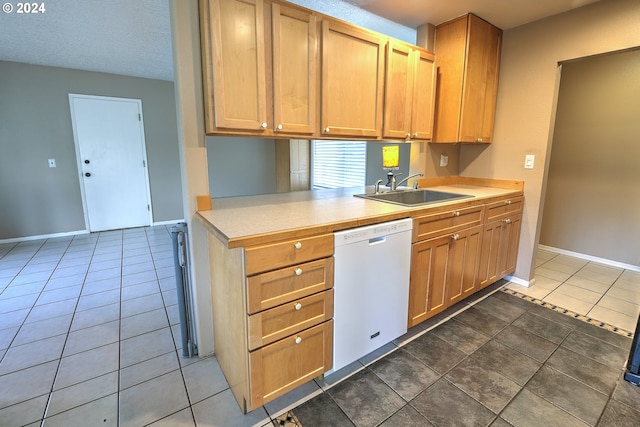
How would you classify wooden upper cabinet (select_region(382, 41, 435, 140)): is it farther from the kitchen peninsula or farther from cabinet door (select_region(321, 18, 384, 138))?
the kitchen peninsula

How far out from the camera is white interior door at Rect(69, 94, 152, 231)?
166 inches

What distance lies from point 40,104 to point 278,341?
15.7 ft

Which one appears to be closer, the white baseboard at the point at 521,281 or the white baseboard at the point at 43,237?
the white baseboard at the point at 521,281

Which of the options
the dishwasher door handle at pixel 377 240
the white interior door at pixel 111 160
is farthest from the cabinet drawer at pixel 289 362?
the white interior door at pixel 111 160

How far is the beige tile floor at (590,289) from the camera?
232cm

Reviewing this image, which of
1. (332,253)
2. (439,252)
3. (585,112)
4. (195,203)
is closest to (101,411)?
(195,203)

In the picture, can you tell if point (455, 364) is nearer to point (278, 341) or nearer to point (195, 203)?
point (278, 341)

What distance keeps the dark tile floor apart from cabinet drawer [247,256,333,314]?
603 millimetres

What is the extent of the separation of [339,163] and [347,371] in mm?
3510

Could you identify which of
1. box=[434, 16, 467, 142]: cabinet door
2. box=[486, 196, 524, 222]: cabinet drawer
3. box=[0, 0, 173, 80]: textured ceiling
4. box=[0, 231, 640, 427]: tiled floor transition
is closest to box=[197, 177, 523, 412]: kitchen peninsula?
box=[0, 231, 640, 427]: tiled floor transition

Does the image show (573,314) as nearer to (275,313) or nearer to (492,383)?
(492,383)

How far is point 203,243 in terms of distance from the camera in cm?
168

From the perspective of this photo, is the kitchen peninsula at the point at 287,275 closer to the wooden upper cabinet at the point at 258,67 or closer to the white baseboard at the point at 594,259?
the wooden upper cabinet at the point at 258,67

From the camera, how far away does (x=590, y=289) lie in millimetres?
2717
